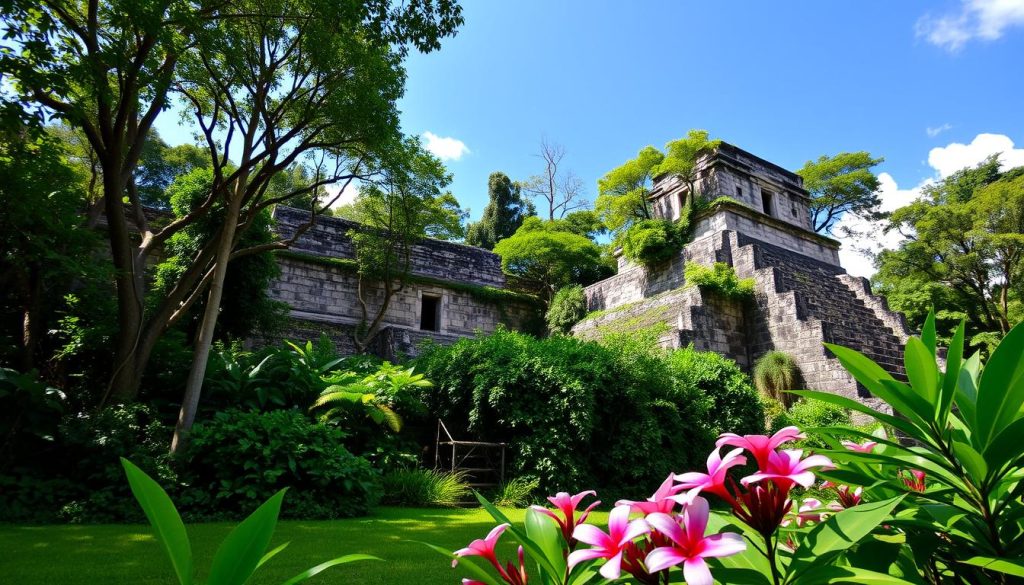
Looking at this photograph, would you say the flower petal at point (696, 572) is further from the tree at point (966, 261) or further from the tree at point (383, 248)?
the tree at point (966, 261)

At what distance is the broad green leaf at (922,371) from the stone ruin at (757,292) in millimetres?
10609

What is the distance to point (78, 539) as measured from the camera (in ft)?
13.5

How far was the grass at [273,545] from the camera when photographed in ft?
10.2

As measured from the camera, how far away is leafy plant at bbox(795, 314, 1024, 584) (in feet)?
2.80

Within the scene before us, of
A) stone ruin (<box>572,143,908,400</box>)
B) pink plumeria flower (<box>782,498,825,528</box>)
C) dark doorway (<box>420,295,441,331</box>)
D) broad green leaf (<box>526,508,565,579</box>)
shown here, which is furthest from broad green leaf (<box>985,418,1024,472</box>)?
dark doorway (<box>420,295,441,331</box>)

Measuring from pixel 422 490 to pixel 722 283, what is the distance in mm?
10145

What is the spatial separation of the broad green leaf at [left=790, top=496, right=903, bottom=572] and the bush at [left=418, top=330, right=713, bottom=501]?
20.1ft

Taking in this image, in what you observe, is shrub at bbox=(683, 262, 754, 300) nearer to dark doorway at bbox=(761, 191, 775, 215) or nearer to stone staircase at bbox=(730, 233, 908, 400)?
stone staircase at bbox=(730, 233, 908, 400)

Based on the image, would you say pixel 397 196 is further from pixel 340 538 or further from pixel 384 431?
pixel 340 538

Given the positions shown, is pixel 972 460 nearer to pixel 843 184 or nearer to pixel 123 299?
pixel 123 299

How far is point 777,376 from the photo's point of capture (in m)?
11.5

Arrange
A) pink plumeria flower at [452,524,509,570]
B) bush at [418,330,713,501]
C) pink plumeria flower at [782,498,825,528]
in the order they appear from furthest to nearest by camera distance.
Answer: bush at [418,330,713,501], pink plumeria flower at [782,498,825,528], pink plumeria flower at [452,524,509,570]

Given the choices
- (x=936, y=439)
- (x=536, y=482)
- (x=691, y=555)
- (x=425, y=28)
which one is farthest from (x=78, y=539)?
(x=425, y=28)

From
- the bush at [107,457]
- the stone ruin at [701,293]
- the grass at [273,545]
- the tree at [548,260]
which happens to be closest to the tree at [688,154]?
the stone ruin at [701,293]
